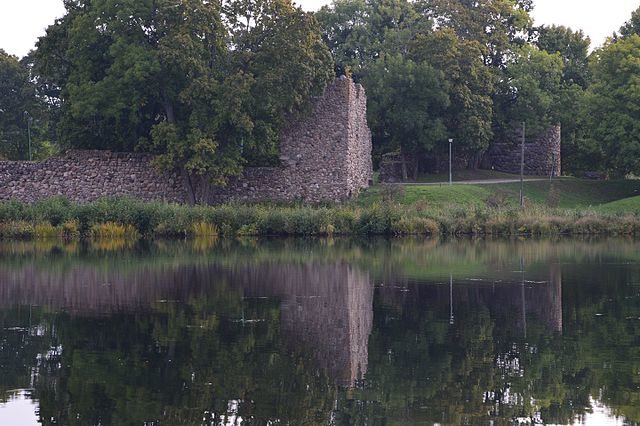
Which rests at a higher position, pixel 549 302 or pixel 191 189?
pixel 191 189

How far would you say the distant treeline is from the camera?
4334 centimetres

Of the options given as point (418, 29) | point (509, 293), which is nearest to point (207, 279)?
point (509, 293)

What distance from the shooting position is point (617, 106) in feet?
176

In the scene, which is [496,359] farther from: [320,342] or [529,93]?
[529,93]

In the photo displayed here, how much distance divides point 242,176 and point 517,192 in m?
13.2

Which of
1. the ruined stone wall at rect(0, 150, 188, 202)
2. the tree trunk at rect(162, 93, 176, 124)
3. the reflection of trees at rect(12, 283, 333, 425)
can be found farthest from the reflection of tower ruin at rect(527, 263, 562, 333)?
the ruined stone wall at rect(0, 150, 188, 202)

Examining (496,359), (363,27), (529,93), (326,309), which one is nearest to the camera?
(496,359)

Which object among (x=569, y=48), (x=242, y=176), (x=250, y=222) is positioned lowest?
(x=250, y=222)

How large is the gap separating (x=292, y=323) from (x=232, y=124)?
86.2 ft

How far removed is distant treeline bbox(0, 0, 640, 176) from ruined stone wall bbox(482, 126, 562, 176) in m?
1.21

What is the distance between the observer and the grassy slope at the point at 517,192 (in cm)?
4622

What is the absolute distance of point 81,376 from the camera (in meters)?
14.0

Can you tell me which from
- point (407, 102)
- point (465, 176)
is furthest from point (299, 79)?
point (465, 176)

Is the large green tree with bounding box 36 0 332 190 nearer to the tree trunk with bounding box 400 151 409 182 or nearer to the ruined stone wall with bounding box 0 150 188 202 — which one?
the ruined stone wall with bounding box 0 150 188 202
